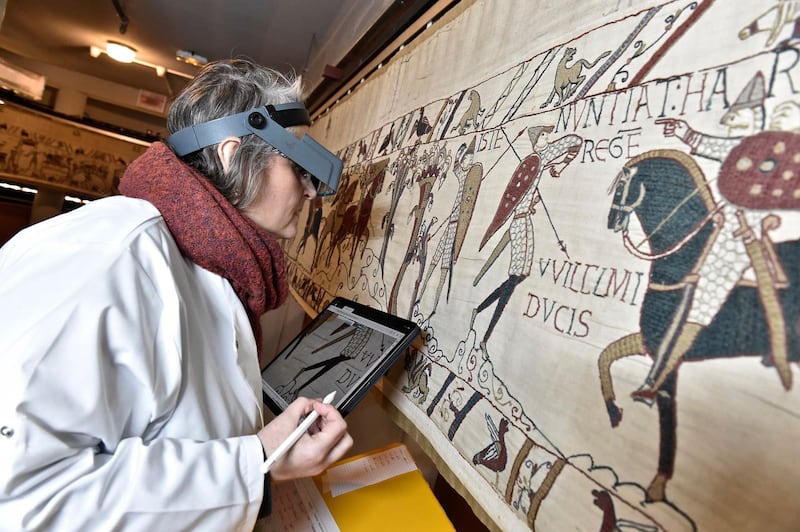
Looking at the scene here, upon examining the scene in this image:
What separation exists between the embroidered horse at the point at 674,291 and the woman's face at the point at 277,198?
65cm

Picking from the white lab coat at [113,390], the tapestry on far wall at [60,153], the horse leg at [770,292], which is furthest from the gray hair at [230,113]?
the tapestry on far wall at [60,153]

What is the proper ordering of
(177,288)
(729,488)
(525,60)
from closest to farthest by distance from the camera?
(729,488), (177,288), (525,60)

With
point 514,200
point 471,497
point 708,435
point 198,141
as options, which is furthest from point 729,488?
point 198,141

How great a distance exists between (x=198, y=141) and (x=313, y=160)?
0.23m

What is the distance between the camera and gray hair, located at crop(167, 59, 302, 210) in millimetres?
882

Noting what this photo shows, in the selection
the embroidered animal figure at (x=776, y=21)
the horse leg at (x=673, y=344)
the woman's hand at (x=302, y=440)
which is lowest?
the woman's hand at (x=302, y=440)

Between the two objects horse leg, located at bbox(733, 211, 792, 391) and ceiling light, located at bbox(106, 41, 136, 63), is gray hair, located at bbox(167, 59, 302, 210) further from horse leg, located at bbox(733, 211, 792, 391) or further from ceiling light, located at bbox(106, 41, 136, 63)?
ceiling light, located at bbox(106, 41, 136, 63)

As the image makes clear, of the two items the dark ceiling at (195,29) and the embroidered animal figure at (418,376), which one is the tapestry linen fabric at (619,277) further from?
the dark ceiling at (195,29)

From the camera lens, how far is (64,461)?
55cm

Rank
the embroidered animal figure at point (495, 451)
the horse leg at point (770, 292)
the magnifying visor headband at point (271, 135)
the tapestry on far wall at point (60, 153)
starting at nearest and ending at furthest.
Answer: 1. the horse leg at point (770, 292)
2. the embroidered animal figure at point (495, 451)
3. the magnifying visor headband at point (271, 135)
4. the tapestry on far wall at point (60, 153)

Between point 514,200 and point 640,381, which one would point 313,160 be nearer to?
point 514,200

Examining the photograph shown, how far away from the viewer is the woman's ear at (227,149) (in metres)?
0.88

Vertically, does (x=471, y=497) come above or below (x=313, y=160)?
below

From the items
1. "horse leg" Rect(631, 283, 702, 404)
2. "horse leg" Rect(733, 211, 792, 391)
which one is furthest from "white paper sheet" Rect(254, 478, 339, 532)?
"horse leg" Rect(733, 211, 792, 391)
